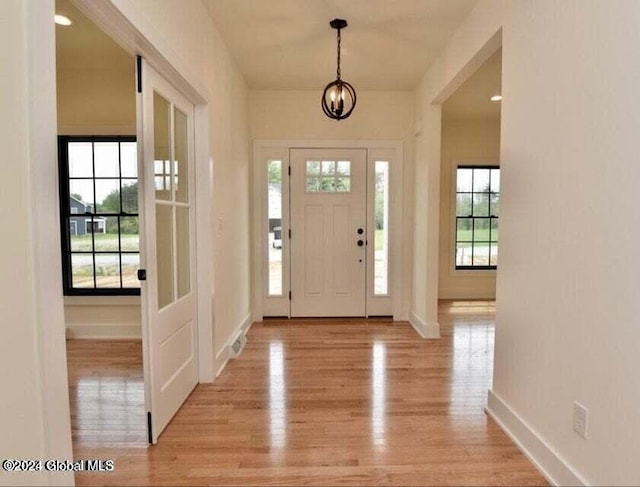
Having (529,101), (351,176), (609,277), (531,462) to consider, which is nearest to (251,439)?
(531,462)

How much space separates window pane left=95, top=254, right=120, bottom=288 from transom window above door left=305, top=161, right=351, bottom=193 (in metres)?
2.29

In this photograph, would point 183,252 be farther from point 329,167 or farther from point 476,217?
point 476,217

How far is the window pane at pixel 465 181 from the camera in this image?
19.8 feet

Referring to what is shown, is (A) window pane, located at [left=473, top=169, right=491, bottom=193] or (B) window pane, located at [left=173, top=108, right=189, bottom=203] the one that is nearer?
(B) window pane, located at [left=173, top=108, right=189, bottom=203]

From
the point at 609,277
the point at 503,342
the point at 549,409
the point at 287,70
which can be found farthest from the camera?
the point at 287,70

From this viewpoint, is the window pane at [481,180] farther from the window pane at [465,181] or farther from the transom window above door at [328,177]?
the transom window above door at [328,177]

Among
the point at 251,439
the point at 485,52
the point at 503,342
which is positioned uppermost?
→ the point at 485,52

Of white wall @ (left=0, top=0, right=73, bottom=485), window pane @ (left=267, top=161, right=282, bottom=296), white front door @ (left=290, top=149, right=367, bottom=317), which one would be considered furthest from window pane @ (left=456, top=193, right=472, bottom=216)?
white wall @ (left=0, top=0, right=73, bottom=485)

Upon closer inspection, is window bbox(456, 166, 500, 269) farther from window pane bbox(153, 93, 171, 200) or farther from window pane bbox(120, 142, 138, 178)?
window pane bbox(153, 93, 171, 200)

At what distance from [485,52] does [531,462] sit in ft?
8.52

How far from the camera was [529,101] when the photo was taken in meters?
2.06

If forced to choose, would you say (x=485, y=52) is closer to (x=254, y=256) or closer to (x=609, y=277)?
(x=609, y=277)

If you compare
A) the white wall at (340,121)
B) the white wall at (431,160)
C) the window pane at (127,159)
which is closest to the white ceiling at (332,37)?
the white wall at (431,160)

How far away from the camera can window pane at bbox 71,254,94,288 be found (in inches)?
158
